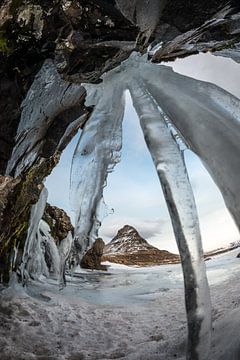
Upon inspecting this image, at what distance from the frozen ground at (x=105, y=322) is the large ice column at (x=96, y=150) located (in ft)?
3.84

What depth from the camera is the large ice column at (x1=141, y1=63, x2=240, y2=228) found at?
1877 mm

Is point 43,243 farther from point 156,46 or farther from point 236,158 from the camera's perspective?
point 236,158

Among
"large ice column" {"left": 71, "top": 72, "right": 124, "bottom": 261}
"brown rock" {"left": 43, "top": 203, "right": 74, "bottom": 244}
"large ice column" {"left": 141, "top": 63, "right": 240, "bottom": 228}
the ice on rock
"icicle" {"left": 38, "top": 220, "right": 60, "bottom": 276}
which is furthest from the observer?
"brown rock" {"left": 43, "top": 203, "right": 74, "bottom": 244}

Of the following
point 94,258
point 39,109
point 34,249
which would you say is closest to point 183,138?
point 39,109

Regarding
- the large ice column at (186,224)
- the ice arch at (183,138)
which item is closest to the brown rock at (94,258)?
the ice arch at (183,138)

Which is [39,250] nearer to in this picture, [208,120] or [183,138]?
[183,138]

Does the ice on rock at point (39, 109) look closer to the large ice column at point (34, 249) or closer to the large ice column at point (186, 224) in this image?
the large ice column at point (186, 224)

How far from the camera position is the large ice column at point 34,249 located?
17.5ft

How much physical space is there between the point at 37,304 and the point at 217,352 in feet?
10.6

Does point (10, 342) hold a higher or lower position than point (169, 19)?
lower

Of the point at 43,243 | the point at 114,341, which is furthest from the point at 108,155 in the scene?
the point at 43,243

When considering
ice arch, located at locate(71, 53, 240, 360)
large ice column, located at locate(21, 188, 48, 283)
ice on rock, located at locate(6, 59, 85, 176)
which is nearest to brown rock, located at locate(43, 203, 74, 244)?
large ice column, located at locate(21, 188, 48, 283)

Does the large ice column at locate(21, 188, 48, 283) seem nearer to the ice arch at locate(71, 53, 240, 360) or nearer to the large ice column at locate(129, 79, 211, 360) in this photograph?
the ice arch at locate(71, 53, 240, 360)

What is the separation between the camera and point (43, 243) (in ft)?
22.7
